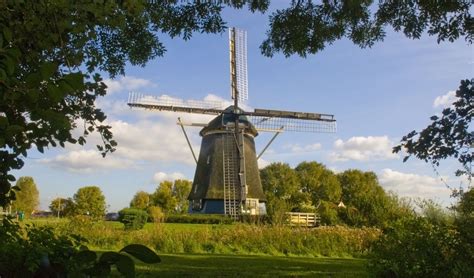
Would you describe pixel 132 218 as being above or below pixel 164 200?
below

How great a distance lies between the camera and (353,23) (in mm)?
5652

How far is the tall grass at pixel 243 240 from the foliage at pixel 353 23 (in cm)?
958

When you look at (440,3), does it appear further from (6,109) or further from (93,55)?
(6,109)

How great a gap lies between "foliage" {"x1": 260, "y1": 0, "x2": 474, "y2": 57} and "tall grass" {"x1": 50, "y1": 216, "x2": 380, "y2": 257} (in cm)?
958

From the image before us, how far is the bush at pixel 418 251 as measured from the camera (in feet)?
18.1

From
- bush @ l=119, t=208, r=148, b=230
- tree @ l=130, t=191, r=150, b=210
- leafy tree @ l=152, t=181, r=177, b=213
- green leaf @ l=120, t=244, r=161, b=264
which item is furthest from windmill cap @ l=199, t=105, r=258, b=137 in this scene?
tree @ l=130, t=191, r=150, b=210

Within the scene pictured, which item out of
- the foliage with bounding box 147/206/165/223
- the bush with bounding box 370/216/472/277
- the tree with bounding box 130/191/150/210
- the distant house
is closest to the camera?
the bush with bounding box 370/216/472/277

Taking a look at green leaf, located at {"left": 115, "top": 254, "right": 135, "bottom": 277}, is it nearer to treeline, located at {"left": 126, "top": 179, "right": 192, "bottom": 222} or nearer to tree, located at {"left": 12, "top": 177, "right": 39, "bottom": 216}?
tree, located at {"left": 12, "top": 177, "right": 39, "bottom": 216}

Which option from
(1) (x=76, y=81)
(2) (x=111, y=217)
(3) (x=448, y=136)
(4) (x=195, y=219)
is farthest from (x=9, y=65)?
(2) (x=111, y=217)

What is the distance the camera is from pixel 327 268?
1014cm

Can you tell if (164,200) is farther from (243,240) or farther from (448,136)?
(448,136)

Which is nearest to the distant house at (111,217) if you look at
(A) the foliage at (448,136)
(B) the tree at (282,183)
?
(B) the tree at (282,183)

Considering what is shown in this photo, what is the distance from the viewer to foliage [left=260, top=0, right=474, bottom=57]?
5.23 m

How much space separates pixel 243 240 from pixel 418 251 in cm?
941
